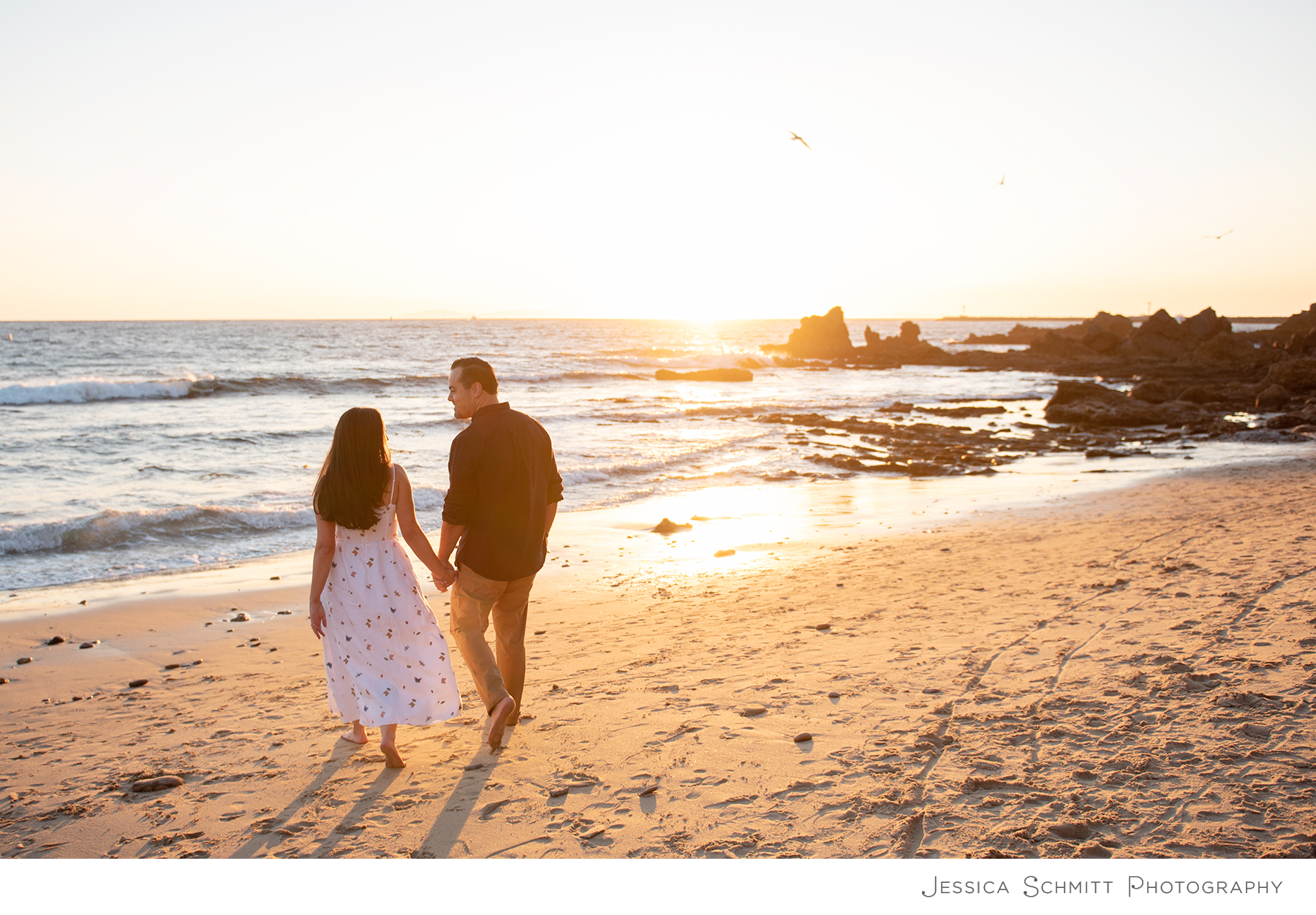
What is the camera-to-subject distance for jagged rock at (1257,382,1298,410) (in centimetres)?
2550

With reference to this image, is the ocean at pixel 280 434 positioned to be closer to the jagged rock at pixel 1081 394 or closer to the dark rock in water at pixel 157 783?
the jagged rock at pixel 1081 394

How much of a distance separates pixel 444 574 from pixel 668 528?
22.7 feet

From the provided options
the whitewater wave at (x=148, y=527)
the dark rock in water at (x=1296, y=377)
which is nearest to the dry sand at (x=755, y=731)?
the whitewater wave at (x=148, y=527)

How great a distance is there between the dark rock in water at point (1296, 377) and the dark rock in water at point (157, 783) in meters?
33.1

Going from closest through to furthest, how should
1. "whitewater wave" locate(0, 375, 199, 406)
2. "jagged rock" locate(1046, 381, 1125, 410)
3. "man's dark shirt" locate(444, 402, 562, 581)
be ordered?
1. "man's dark shirt" locate(444, 402, 562, 581)
2. "jagged rock" locate(1046, 381, 1125, 410)
3. "whitewater wave" locate(0, 375, 199, 406)

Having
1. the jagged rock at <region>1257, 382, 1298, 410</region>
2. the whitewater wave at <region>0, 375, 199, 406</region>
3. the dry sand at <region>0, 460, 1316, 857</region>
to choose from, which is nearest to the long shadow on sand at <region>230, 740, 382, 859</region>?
the dry sand at <region>0, 460, 1316, 857</region>

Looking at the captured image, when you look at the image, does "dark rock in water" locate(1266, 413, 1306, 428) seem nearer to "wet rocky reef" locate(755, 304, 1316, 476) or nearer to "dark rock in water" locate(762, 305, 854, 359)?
"wet rocky reef" locate(755, 304, 1316, 476)

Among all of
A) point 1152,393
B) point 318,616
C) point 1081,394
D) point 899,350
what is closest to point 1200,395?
point 1152,393

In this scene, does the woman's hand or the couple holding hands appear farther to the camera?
the woman's hand

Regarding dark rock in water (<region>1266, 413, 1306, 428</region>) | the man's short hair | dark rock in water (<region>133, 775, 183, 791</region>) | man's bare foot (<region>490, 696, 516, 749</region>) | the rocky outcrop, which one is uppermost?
the rocky outcrop

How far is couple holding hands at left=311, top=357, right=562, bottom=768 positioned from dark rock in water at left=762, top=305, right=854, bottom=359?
64815 millimetres

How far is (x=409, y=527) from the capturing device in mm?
3709

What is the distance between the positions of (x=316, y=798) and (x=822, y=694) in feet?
8.74

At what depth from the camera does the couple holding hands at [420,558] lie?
3.62 m
